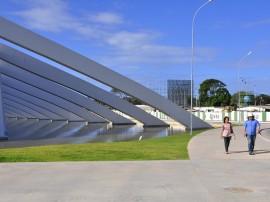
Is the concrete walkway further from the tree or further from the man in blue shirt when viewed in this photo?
the tree

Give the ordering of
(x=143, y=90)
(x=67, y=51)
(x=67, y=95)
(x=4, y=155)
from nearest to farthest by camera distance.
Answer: (x=4, y=155) → (x=67, y=51) → (x=143, y=90) → (x=67, y=95)

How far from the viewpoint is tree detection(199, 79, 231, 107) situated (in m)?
114

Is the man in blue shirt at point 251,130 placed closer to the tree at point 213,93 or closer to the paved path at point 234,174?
the paved path at point 234,174

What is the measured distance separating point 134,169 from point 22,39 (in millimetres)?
16089

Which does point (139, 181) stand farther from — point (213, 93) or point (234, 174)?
point (213, 93)

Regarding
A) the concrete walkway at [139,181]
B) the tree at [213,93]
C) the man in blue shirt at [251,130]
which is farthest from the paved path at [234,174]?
the tree at [213,93]

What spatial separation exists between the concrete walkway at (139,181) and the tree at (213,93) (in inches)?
4112

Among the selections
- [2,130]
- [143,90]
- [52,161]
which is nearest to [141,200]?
[52,161]

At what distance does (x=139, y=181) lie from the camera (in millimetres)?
8039

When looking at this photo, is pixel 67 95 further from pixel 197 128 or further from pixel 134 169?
pixel 134 169

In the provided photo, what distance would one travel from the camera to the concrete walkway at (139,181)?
662 cm

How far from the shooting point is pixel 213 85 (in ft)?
388

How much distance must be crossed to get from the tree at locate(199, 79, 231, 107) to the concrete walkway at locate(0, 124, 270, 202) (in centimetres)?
10445

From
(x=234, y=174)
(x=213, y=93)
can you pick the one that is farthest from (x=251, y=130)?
(x=213, y=93)
